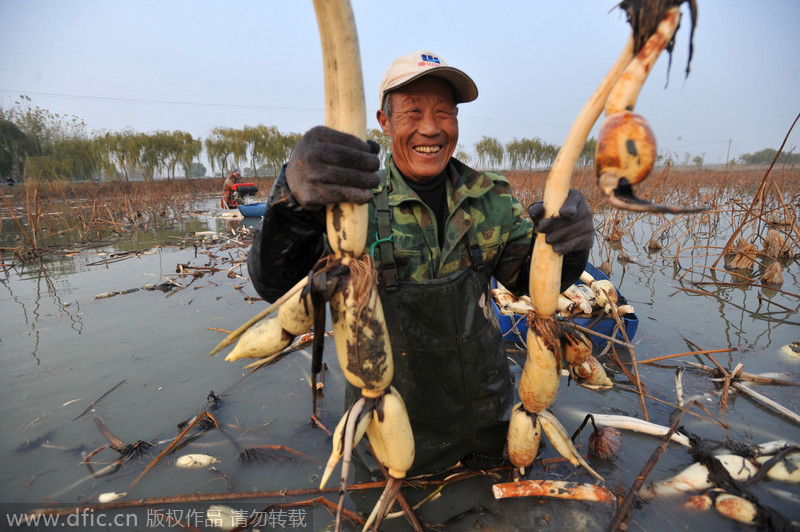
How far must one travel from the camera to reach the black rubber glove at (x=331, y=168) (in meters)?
1.43

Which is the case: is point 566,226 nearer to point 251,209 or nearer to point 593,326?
point 593,326

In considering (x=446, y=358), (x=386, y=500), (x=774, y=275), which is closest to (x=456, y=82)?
(x=446, y=358)

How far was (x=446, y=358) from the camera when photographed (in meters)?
2.05

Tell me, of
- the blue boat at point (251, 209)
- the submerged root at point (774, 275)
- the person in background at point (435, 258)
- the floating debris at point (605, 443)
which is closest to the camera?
the person in background at point (435, 258)

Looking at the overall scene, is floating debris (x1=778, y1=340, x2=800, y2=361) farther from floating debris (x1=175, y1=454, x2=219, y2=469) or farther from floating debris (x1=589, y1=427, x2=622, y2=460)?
floating debris (x1=175, y1=454, x2=219, y2=469)

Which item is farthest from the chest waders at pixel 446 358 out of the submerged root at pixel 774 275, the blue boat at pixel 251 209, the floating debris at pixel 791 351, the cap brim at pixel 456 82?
the blue boat at pixel 251 209

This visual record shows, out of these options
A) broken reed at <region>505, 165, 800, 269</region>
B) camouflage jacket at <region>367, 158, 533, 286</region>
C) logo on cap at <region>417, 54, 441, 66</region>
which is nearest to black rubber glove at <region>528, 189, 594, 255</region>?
camouflage jacket at <region>367, 158, 533, 286</region>

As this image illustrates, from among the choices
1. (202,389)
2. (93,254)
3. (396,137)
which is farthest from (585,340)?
(93,254)

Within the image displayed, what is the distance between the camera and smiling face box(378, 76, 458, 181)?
6.81 ft

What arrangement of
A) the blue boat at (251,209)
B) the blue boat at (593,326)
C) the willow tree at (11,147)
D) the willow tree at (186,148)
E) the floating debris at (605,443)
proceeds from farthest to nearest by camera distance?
the willow tree at (186,148) → the willow tree at (11,147) → the blue boat at (251,209) → the blue boat at (593,326) → the floating debris at (605,443)

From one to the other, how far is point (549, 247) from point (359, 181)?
983 mm

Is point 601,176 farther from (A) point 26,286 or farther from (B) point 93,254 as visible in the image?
(B) point 93,254

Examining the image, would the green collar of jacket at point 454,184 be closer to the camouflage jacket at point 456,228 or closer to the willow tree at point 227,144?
the camouflage jacket at point 456,228

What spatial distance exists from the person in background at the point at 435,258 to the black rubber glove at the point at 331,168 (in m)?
0.30
